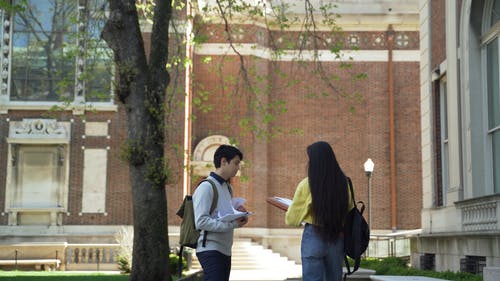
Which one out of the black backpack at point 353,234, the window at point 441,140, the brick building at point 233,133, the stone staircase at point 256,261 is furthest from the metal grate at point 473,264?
the brick building at point 233,133

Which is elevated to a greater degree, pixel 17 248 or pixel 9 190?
pixel 9 190

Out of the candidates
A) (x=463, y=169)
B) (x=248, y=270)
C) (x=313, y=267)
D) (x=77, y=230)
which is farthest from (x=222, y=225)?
(x=77, y=230)

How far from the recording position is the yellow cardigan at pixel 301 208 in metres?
6.49

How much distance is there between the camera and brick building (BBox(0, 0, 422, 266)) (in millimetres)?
28438

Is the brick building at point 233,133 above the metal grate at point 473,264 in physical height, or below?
above

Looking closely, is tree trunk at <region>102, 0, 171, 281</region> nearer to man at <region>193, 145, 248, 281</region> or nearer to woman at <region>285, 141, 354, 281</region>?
man at <region>193, 145, 248, 281</region>

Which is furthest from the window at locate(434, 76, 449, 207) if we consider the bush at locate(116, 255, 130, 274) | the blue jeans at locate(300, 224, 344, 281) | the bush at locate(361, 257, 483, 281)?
the blue jeans at locate(300, 224, 344, 281)

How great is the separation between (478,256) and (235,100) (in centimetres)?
1795

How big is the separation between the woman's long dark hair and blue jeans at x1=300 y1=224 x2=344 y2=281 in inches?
2.6

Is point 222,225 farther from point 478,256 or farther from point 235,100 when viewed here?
point 235,100

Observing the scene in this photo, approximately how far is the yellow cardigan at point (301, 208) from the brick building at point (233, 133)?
21.8 metres

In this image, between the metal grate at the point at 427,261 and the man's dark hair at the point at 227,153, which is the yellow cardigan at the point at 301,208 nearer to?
the man's dark hair at the point at 227,153

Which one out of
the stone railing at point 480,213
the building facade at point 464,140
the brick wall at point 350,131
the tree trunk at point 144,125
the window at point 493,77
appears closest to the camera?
the tree trunk at point 144,125

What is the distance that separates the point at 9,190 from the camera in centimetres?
2825
